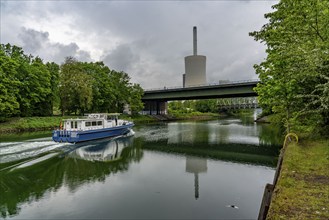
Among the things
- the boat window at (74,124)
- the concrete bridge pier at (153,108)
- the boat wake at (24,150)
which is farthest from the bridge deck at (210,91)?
the boat wake at (24,150)

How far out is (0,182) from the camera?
538 inches

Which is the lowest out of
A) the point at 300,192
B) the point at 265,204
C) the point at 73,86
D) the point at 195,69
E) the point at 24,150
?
the point at 24,150

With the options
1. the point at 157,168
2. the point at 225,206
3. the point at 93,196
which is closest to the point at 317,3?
the point at 225,206

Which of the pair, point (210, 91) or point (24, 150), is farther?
point (210, 91)

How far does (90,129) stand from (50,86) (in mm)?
24312

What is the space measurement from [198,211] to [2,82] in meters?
38.4

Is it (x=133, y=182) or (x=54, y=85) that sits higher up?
(x=54, y=85)

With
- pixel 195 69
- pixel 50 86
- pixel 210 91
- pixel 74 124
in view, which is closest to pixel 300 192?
pixel 74 124

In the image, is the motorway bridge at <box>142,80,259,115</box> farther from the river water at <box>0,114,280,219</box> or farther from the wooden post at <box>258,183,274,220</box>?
the wooden post at <box>258,183,274,220</box>

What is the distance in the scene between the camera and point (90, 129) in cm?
2862

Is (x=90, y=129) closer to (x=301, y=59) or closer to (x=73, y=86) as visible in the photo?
(x=73, y=86)

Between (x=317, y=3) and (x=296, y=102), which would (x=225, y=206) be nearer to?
(x=296, y=102)

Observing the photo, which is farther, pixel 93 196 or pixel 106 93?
pixel 106 93

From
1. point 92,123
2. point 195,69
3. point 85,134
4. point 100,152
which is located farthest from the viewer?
point 195,69
